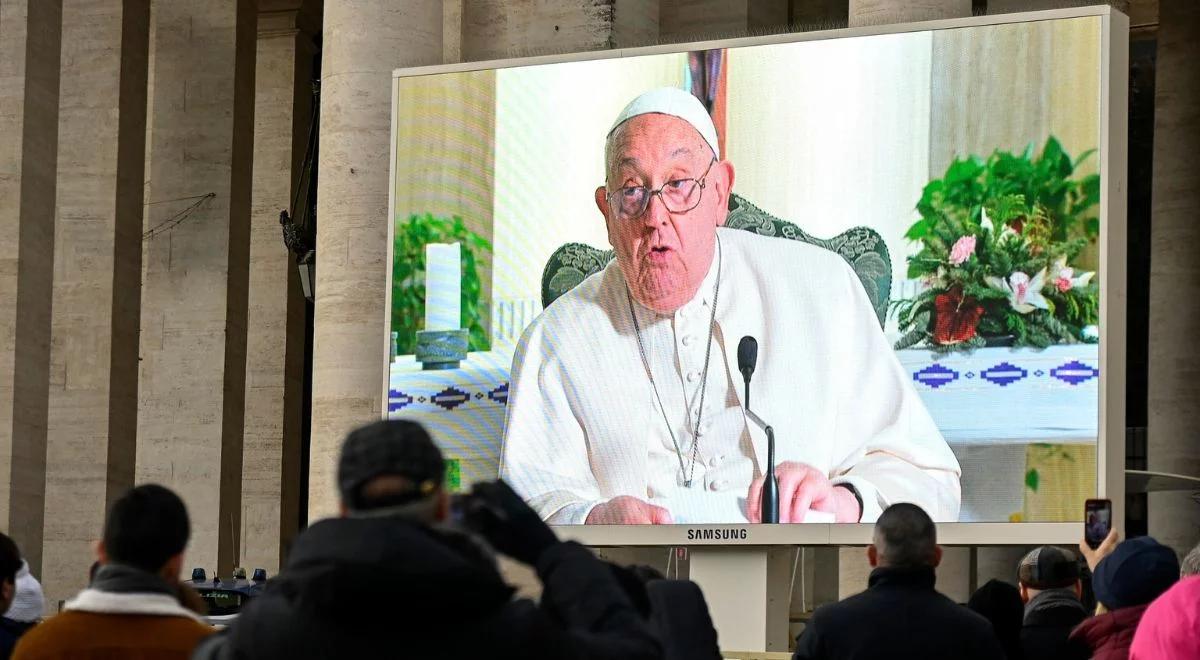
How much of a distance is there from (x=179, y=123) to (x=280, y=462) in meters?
5.22

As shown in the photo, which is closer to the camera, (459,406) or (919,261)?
(919,261)

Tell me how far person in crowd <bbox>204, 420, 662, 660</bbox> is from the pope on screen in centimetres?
976

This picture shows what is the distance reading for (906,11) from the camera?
46.3ft

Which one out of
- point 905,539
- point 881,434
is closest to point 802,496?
point 881,434

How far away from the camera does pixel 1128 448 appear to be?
28453 millimetres

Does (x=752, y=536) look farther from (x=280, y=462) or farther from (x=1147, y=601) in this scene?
(x=280, y=462)

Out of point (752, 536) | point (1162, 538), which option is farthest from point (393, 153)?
point (1162, 538)

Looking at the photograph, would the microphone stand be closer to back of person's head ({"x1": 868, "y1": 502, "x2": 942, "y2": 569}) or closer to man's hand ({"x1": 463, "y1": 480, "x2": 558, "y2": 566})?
back of person's head ({"x1": 868, "y1": 502, "x2": 942, "y2": 569})

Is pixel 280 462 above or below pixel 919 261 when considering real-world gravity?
A: below

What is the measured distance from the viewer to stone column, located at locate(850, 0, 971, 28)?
555 inches

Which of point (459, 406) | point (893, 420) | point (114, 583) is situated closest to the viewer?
point (114, 583)

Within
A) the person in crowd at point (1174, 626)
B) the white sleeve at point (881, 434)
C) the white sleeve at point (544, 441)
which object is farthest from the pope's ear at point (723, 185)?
the person in crowd at point (1174, 626)

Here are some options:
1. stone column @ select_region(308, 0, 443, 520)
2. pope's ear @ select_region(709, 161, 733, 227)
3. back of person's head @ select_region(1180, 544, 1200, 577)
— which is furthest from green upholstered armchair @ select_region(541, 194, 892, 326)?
back of person's head @ select_region(1180, 544, 1200, 577)

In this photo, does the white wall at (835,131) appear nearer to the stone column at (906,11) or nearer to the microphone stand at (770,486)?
the stone column at (906,11)
